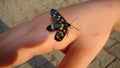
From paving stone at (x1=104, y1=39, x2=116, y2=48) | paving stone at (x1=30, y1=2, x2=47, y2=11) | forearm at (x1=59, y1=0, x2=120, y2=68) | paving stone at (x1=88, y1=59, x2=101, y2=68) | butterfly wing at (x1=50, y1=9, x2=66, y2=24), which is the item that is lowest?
paving stone at (x1=30, y1=2, x2=47, y2=11)

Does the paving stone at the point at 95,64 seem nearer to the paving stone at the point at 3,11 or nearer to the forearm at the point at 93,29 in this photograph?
the forearm at the point at 93,29

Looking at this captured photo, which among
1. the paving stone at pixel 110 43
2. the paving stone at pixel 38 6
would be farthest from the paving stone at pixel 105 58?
the paving stone at pixel 38 6

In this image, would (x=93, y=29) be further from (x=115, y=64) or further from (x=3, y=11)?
(x=3, y=11)

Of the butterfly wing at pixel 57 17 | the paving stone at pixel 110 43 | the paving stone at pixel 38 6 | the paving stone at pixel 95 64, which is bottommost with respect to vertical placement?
the paving stone at pixel 38 6

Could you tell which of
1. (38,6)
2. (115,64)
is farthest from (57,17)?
(38,6)

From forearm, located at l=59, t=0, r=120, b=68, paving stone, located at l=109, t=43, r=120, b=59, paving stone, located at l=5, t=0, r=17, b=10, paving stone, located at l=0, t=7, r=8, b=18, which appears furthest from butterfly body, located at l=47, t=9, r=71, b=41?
paving stone, located at l=5, t=0, r=17, b=10

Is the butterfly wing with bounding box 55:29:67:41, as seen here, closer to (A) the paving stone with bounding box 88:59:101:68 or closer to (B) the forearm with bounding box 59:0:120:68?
(B) the forearm with bounding box 59:0:120:68

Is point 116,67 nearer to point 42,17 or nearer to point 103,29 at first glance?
point 103,29

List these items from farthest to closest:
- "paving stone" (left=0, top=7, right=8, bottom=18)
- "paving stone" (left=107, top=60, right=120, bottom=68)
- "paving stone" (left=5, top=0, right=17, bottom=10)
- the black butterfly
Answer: "paving stone" (left=5, top=0, right=17, bottom=10) → "paving stone" (left=0, top=7, right=8, bottom=18) → "paving stone" (left=107, top=60, right=120, bottom=68) → the black butterfly
